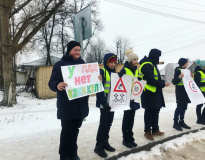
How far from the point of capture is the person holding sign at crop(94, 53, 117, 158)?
131 inches

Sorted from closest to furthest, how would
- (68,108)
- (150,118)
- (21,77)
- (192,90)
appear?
(68,108)
(150,118)
(192,90)
(21,77)

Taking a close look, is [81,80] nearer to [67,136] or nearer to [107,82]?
[107,82]

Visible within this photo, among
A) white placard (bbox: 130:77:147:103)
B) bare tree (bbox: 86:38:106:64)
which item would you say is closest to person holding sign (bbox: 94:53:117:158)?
white placard (bbox: 130:77:147:103)

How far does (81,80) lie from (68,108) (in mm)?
543

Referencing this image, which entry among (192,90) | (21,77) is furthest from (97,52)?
(192,90)

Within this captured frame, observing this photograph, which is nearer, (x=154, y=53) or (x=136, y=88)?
(x=136, y=88)

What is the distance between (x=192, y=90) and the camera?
5102mm

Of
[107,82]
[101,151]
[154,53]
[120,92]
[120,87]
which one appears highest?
[154,53]

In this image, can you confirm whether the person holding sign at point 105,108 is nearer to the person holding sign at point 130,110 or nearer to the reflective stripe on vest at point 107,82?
the reflective stripe on vest at point 107,82

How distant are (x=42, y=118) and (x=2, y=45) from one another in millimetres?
4603

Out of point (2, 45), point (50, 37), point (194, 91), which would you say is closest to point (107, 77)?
point (194, 91)

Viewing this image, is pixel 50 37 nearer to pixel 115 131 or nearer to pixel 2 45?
pixel 2 45

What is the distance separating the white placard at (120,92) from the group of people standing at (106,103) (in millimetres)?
92

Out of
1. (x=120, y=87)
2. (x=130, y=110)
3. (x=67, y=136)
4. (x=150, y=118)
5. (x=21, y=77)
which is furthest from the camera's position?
(x=21, y=77)
